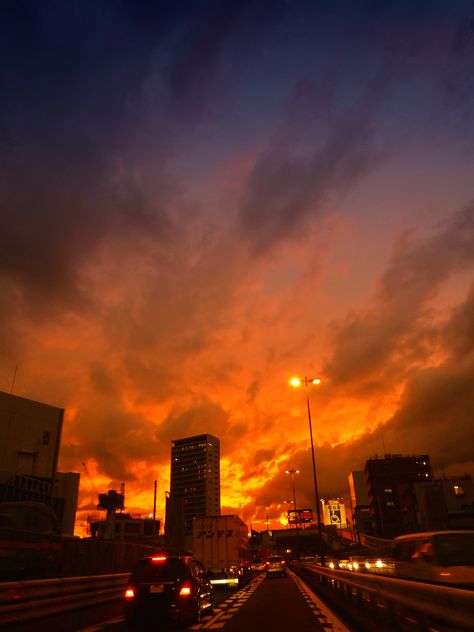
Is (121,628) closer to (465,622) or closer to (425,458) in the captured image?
(465,622)

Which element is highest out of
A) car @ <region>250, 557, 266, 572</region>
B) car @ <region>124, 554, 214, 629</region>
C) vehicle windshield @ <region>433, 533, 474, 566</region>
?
vehicle windshield @ <region>433, 533, 474, 566</region>

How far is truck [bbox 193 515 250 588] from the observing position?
3032 cm

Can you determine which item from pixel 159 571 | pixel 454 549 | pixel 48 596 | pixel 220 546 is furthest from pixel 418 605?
pixel 220 546

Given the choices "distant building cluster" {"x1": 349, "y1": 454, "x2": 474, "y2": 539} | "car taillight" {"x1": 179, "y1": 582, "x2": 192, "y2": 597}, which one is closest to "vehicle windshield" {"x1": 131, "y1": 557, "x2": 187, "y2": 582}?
"car taillight" {"x1": 179, "y1": 582, "x2": 192, "y2": 597}

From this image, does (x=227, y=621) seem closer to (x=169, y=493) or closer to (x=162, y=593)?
(x=162, y=593)

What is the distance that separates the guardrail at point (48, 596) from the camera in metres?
8.91

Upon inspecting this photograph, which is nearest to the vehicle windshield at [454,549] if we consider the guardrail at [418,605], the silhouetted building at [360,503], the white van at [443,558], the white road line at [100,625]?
the white van at [443,558]

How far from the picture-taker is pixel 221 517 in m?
32.3

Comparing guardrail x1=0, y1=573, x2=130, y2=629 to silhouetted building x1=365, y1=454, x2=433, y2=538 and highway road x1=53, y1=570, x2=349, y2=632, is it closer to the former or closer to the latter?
highway road x1=53, y1=570, x2=349, y2=632

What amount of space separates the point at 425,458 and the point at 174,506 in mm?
136089

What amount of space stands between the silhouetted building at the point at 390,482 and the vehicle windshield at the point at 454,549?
401 ft

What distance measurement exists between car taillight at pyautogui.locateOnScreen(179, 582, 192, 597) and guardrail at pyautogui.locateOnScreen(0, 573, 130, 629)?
262cm

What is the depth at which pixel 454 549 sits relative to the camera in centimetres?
1480

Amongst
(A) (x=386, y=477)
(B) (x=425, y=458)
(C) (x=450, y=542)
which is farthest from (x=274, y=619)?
(B) (x=425, y=458)
